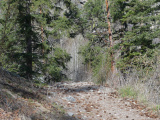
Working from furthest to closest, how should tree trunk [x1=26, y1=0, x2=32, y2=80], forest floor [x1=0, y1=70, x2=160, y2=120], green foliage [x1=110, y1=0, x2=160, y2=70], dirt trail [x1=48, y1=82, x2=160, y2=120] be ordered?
green foliage [x1=110, y1=0, x2=160, y2=70] < tree trunk [x1=26, y1=0, x2=32, y2=80] < dirt trail [x1=48, y1=82, x2=160, y2=120] < forest floor [x1=0, y1=70, x2=160, y2=120]

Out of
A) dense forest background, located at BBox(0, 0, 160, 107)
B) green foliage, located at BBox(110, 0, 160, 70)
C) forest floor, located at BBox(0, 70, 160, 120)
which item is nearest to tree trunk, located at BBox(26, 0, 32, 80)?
dense forest background, located at BBox(0, 0, 160, 107)

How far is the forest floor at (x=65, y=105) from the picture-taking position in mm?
3413

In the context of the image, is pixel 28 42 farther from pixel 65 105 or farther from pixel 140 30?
pixel 140 30

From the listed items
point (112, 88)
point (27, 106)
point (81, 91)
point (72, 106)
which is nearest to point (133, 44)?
point (112, 88)

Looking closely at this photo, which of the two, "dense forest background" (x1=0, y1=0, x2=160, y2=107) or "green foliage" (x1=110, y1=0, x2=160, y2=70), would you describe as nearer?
"dense forest background" (x1=0, y1=0, x2=160, y2=107)

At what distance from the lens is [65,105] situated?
502cm

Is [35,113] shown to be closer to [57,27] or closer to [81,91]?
[81,91]

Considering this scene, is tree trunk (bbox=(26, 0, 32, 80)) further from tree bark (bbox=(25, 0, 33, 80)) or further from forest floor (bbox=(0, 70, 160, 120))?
forest floor (bbox=(0, 70, 160, 120))

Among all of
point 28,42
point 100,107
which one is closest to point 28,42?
point 28,42

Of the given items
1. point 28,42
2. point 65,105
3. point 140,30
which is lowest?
point 65,105

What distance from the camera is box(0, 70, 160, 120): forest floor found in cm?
341

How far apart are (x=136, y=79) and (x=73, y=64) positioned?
22.7m

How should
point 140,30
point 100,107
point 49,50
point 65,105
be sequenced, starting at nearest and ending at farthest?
point 65,105
point 100,107
point 49,50
point 140,30

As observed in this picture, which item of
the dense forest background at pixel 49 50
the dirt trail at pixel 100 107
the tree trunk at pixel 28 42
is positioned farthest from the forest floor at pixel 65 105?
the tree trunk at pixel 28 42
